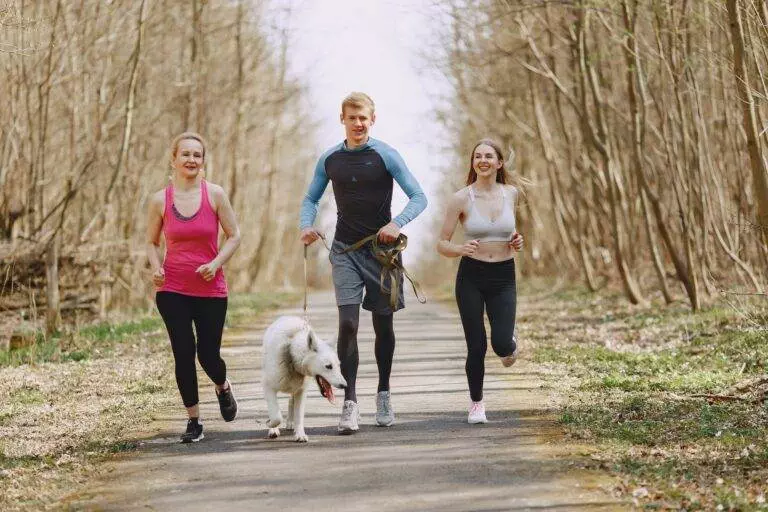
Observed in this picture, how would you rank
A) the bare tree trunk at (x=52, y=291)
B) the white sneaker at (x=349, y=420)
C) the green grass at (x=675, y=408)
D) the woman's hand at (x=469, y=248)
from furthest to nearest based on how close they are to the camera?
the bare tree trunk at (x=52, y=291) → the woman's hand at (x=469, y=248) → the white sneaker at (x=349, y=420) → the green grass at (x=675, y=408)

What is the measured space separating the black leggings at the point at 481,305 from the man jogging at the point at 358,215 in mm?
572

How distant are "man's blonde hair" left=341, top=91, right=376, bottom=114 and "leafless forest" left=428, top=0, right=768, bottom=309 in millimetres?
1673

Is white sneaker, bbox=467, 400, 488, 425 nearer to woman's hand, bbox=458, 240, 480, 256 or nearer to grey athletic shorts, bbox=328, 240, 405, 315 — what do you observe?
grey athletic shorts, bbox=328, 240, 405, 315

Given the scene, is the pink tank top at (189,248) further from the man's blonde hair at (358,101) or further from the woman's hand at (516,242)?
the woman's hand at (516,242)

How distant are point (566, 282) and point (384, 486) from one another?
86.6 feet

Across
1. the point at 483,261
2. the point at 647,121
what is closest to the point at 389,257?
the point at 483,261

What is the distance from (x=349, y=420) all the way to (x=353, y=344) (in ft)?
1.81

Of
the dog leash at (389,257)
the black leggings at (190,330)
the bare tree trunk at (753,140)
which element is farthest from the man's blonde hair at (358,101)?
the bare tree trunk at (753,140)

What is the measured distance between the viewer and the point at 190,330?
830cm

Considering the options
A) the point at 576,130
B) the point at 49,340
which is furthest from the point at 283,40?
the point at 49,340

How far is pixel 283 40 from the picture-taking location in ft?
108

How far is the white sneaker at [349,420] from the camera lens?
8445 millimetres

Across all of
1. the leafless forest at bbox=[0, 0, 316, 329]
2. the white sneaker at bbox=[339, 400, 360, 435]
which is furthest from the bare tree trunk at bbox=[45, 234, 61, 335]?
the white sneaker at bbox=[339, 400, 360, 435]

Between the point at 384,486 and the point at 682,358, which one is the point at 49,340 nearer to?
the point at 682,358
